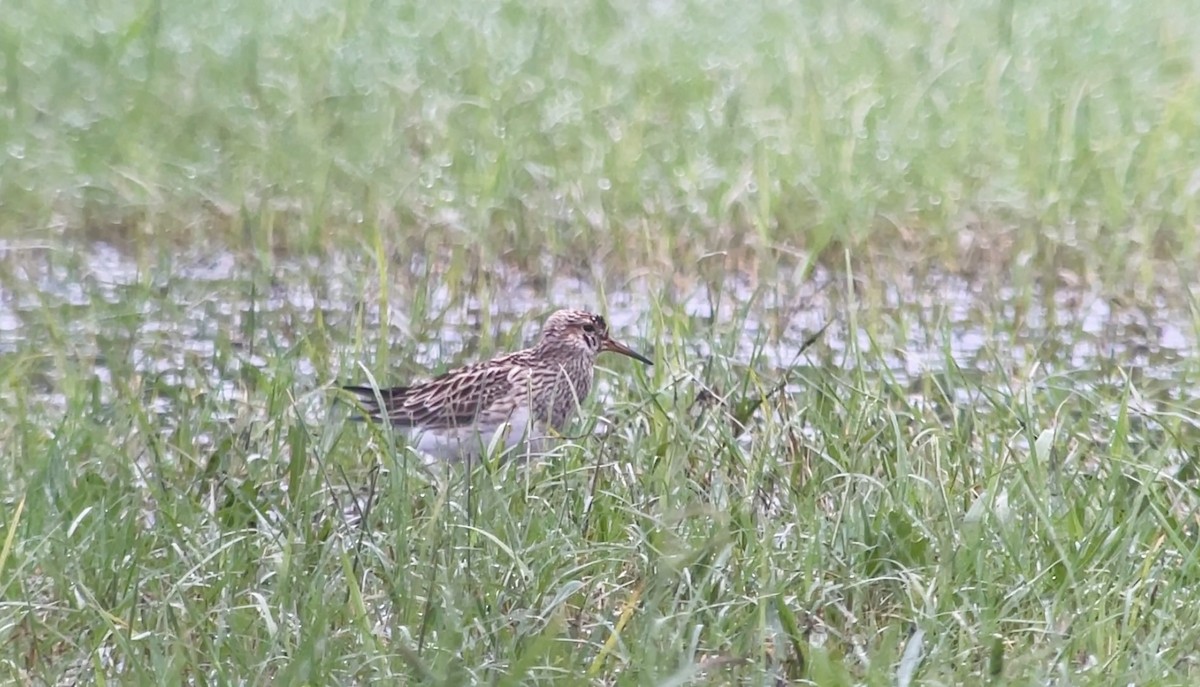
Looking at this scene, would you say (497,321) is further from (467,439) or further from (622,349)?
(467,439)

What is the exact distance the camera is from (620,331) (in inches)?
269

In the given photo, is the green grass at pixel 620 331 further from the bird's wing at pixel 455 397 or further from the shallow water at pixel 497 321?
the bird's wing at pixel 455 397

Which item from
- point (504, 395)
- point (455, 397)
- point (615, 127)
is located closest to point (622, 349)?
point (504, 395)

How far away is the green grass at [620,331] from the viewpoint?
156 inches

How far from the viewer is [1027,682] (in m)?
3.65

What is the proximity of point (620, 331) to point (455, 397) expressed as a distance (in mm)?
1460

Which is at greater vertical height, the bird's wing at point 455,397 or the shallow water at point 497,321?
the shallow water at point 497,321

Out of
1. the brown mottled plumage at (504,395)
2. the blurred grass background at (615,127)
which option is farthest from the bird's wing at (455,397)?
the blurred grass background at (615,127)

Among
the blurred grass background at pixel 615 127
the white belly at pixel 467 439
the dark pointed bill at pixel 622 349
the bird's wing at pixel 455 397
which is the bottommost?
the white belly at pixel 467 439

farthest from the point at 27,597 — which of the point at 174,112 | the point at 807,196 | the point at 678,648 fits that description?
the point at 174,112

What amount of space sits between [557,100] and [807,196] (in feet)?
5.05

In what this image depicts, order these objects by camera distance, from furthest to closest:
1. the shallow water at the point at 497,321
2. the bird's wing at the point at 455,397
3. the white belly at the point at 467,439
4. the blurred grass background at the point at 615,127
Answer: the blurred grass background at the point at 615,127, the shallow water at the point at 497,321, the bird's wing at the point at 455,397, the white belly at the point at 467,439

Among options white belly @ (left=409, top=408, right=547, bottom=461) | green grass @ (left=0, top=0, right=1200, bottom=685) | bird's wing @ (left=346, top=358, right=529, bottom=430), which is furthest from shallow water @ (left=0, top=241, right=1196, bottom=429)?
white belly @ (left=409, top=408, right=547, bottom=461)

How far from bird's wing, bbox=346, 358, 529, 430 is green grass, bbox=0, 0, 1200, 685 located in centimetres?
21
